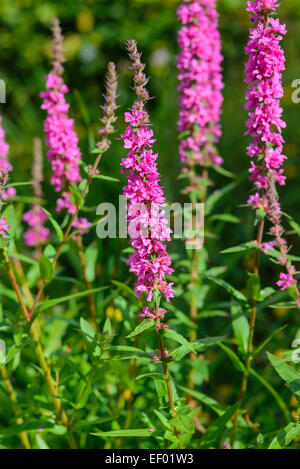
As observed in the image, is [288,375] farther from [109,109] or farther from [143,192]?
[109,109]

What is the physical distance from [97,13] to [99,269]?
4635 millimetres

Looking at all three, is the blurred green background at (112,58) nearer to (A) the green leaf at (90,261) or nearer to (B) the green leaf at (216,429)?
(A) the green leaf at (90,261)

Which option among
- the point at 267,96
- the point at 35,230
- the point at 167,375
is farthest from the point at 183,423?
the point at 35,230

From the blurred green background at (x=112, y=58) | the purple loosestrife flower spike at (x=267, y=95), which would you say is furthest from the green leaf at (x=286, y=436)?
the blurred green background at (x=112, y=58)

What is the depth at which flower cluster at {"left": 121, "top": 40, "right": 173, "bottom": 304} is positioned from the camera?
182cm

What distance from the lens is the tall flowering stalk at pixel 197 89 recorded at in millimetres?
2908

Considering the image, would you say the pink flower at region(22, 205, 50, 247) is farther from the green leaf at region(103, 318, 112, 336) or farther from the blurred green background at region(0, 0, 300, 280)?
the blurred green background at region(0, 0, 300, 280)

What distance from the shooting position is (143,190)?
183cm

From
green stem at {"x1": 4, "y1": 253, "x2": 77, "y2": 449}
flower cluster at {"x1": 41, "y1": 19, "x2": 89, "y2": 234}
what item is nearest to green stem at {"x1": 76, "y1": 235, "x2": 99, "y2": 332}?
flower cluster at {"x1": 41, "y1": 19, "x2": 89, "y2": 234}

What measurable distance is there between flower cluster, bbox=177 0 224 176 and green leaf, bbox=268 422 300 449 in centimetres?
157

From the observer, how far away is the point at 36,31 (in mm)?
7664

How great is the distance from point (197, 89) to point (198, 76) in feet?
0.24

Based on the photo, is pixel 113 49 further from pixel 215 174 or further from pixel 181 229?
pixel 181 229
